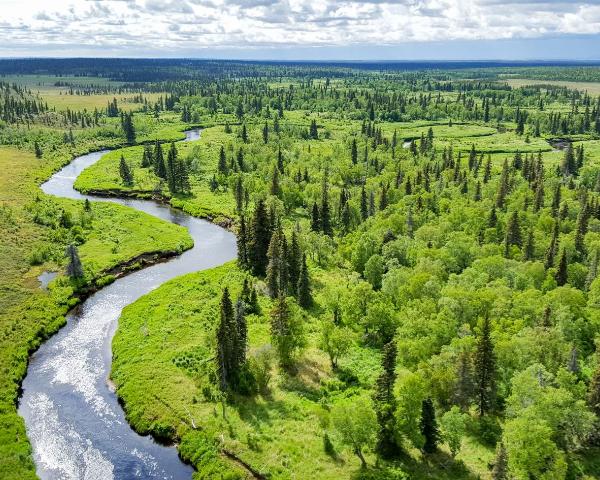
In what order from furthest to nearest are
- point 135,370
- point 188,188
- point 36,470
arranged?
1. point 188,188
2. point 135,370
3. point 36,470

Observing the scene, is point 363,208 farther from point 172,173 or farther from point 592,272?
point 172,173

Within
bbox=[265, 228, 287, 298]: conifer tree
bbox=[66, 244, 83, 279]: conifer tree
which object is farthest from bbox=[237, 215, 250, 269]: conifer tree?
bbox=[66, 244, 83, 279]: conifer tree

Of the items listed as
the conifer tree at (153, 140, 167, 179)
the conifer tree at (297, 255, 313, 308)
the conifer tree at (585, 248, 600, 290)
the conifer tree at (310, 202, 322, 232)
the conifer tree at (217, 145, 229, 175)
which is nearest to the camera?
the conifer tree at (297, 255, 313, 308)

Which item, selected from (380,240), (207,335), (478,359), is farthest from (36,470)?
(380,240)

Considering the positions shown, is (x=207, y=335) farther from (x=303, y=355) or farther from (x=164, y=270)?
(x=164, y=270)

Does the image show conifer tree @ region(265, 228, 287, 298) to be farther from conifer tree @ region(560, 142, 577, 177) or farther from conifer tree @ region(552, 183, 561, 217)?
conifer tree @ region(560, 142, 577, 177)

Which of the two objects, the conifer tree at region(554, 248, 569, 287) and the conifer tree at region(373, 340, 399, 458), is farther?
the conifer tree at region(554, 248, 569, 287)
